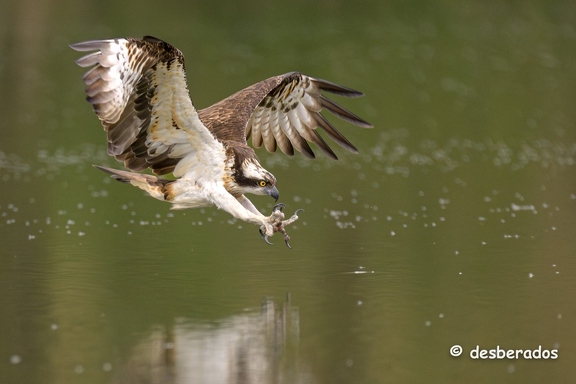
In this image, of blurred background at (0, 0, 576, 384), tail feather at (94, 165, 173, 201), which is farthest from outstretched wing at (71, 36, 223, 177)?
blurred background at (0, 0, 576, 384)

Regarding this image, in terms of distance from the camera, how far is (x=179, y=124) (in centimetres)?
1138

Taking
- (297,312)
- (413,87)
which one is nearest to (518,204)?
(297,312)

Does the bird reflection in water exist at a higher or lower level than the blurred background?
lower

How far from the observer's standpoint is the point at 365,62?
3077 cm

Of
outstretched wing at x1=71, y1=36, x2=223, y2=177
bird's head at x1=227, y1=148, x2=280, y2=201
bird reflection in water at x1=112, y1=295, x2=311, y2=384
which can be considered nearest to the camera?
bird reflection in water at x1=112, y1=295, x2=311, y2=384

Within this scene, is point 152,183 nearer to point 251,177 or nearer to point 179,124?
point 179,124

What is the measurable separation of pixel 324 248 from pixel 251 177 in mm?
1940

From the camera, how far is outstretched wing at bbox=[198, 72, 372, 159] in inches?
521

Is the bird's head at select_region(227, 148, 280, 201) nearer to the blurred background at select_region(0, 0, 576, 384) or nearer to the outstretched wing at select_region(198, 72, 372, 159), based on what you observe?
the blurred background at select_region(0, 0, 576, 384)

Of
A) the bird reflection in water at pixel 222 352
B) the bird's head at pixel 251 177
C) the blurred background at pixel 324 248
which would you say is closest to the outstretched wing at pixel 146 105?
the bird's head at pixel 251 177

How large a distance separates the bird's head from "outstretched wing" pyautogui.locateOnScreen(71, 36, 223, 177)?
280 mm

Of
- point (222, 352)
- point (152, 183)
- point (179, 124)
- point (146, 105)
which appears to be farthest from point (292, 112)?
point (222, 352)

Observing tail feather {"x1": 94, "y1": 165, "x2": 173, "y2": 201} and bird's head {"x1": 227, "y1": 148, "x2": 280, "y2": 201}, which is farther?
tail feather {"x1": 94, "y1": 165, "x2": 173, "y2": 201}

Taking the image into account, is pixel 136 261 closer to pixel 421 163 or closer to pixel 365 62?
pixel 421 163
